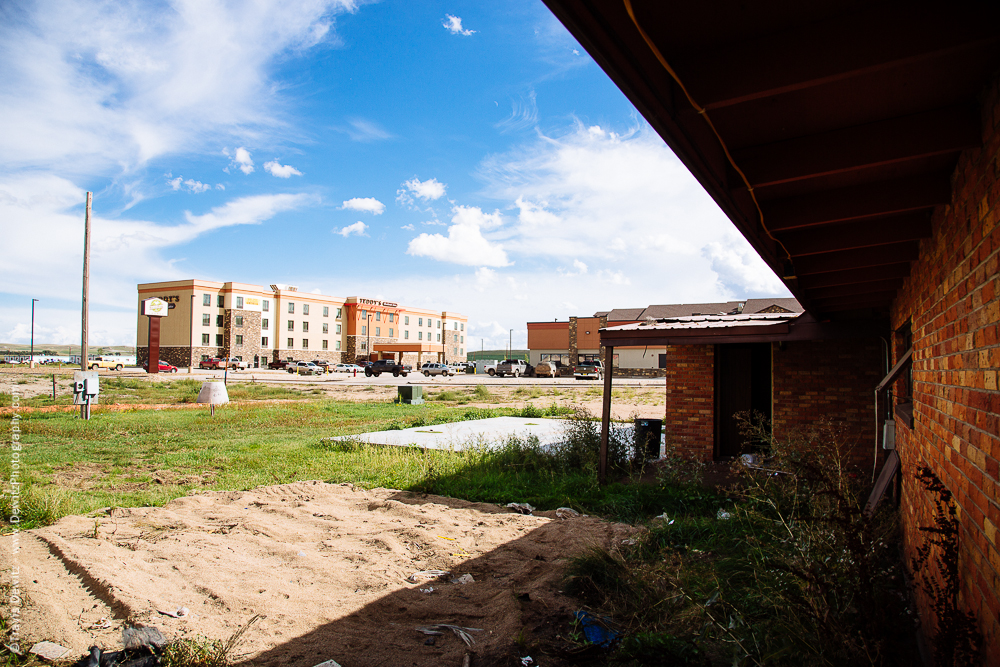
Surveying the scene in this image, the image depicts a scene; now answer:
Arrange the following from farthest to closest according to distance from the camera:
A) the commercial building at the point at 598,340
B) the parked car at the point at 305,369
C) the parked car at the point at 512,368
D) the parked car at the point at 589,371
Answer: the parked car at the point at 512,368 → the parked car at the point at 305,369 → the parked car at the point at 589,371 → the commercial building at the point at 598,340

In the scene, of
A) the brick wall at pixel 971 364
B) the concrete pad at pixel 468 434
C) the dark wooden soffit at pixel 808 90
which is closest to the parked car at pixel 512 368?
the concrete pad at pixel 468 434

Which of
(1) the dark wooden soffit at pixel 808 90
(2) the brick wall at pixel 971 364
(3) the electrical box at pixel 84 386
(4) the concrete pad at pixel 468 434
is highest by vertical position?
(1) the dark wooden soffit at pixel 808 90

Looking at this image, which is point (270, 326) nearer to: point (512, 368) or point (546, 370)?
point (512, 368)

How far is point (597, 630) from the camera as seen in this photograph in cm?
387

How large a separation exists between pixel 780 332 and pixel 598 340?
48.0 m

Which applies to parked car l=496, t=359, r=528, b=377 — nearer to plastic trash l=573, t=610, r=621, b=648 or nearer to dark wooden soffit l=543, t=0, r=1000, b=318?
plastic trash l=573, t=610, r=621, b=648

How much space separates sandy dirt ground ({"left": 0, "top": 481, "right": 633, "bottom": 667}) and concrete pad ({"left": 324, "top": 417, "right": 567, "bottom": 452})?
449cm

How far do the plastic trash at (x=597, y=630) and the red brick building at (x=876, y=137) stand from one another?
→ 178 cm

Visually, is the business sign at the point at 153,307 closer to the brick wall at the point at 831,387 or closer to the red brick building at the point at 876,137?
the brick wall at the point at 831,387

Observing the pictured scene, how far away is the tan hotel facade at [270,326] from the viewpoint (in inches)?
2633

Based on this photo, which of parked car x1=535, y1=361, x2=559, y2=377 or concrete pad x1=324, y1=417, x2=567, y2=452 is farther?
parked car x1=535, y1=361, x2=559, y2=377

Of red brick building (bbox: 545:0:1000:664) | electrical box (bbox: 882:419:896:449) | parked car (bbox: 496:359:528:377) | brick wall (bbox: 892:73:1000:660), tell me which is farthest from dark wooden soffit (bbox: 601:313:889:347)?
parked car (bbox: 496:359:528:377)

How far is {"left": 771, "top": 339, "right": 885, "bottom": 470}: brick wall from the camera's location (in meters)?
8.99

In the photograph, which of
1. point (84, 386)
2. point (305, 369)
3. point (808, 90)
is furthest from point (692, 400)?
point (305, 369)
